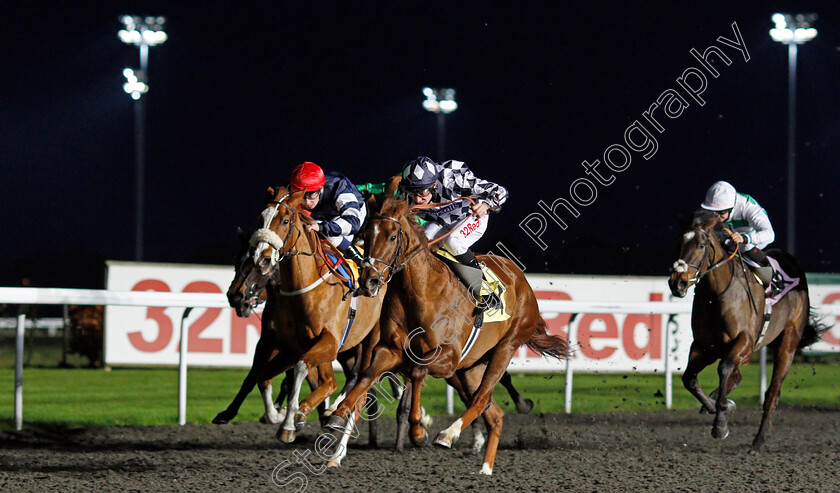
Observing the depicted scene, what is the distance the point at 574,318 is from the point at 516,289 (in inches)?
96.8

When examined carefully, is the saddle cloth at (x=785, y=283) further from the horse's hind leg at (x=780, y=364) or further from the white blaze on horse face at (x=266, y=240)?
the white blaze on horse face at (x=266, y=240)

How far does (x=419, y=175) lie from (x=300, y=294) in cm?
85

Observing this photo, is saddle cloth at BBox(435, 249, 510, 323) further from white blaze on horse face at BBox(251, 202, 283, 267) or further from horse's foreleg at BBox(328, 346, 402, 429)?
white blaze on horse face at BBox(251, 202, 283, 267)

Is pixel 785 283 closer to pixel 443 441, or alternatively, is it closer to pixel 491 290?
pixel 491 290

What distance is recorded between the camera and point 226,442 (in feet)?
18.5

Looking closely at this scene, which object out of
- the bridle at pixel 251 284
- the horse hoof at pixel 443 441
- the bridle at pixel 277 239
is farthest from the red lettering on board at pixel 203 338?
the horse hoof at pixel 443 441

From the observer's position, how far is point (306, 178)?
4.68m

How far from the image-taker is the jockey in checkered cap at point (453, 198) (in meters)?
4.46

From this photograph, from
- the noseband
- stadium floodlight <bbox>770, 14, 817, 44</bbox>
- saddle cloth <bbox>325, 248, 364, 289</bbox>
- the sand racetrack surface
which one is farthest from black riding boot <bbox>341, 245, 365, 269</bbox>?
stadium floodlight <bbox>770, 14, 817, 44</bbox>

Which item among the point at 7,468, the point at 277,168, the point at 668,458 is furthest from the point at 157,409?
the point at 277,168

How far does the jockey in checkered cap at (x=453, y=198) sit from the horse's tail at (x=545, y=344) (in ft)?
2.88

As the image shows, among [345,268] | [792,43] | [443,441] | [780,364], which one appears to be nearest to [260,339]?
[345,268]

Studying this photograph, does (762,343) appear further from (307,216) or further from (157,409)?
(157,409)

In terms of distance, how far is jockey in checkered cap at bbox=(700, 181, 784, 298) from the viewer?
19.2 feet
